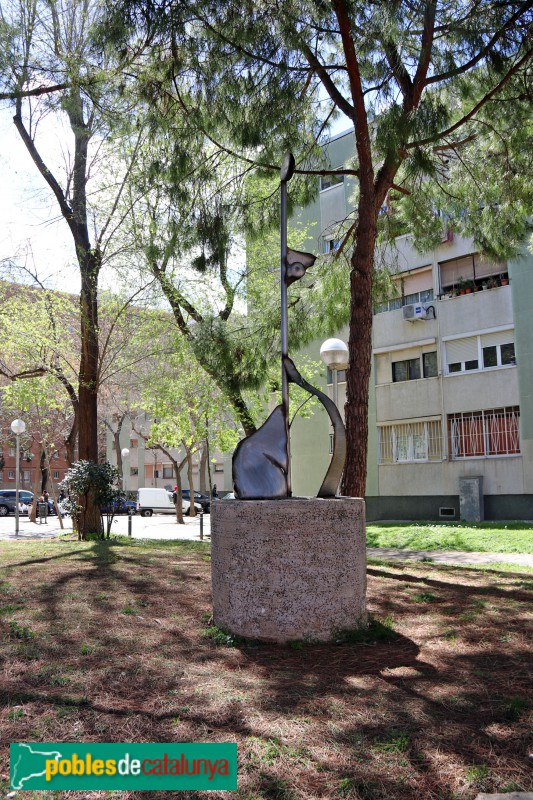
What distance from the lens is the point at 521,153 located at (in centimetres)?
888

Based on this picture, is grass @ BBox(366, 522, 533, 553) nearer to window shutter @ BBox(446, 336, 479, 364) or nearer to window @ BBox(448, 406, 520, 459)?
window @ BBox(448, 406, 520, 459)

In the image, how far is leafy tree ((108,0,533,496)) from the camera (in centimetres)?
701

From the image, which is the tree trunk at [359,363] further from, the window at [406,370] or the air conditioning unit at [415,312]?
the window at [406,370]

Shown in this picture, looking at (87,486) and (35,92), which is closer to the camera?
(35,92)

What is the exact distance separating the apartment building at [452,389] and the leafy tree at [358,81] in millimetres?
10365

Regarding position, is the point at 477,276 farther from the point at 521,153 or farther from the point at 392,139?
the point at 392,139

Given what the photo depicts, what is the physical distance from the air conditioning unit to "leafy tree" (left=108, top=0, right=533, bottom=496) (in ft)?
45.6

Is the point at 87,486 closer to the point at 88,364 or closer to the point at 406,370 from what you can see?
Result: the point at 88,364

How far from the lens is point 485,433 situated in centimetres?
2109

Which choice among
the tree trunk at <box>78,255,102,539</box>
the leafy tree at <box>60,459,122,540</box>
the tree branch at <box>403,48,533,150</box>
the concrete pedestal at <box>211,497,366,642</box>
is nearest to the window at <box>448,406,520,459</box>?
the tree trunk at <box>78,255,102,539</box>

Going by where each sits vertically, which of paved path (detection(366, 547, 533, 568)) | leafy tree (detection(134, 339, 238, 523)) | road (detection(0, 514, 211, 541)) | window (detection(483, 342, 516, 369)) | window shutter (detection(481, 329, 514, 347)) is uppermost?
window shutter (detection(481, 329, 514, 347))

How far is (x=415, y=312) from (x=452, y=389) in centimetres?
282

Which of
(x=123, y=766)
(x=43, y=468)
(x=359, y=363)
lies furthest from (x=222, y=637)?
(x=43, y=468)

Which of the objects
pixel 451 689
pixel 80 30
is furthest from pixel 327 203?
pixel 451 689
